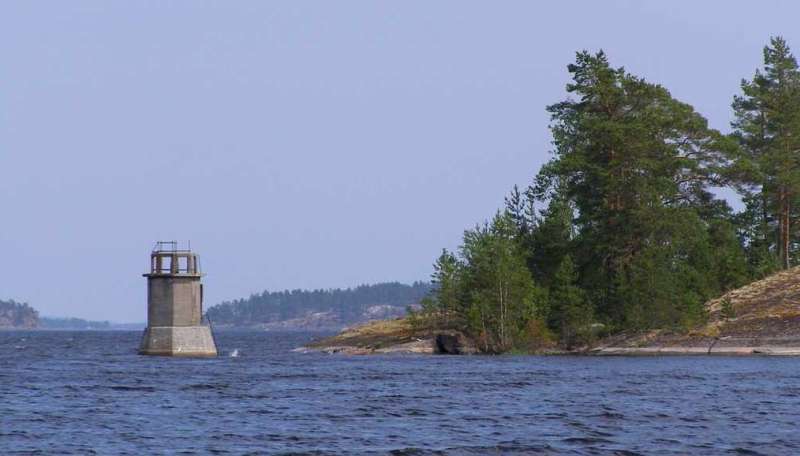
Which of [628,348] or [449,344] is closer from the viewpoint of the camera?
[628,348]

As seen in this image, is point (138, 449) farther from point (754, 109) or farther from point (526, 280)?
point (754, 109)

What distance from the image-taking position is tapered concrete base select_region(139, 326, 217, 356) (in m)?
92.4

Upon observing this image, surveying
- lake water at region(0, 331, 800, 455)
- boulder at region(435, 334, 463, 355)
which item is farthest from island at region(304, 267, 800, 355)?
lake water at region(0, 331, 800, 455)

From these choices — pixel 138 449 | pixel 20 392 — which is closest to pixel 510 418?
pixel 138 449

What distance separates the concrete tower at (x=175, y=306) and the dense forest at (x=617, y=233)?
2033 centimetres

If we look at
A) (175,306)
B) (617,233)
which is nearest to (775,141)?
(617,233)

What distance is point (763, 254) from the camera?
11238cm

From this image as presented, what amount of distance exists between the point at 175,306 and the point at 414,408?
4247 cm

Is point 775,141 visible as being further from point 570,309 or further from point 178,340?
point 178,340

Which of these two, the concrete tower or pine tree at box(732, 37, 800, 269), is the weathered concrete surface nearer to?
the concrete tower

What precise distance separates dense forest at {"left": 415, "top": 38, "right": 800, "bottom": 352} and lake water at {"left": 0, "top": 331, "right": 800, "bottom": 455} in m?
13.8

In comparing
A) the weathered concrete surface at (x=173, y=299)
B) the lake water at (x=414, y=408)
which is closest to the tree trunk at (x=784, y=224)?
the lake water at (x=414, y=408)

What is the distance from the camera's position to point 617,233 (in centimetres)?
10025

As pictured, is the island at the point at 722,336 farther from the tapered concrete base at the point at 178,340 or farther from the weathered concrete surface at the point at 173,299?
the weathered concrete surface at the point at 173,299
